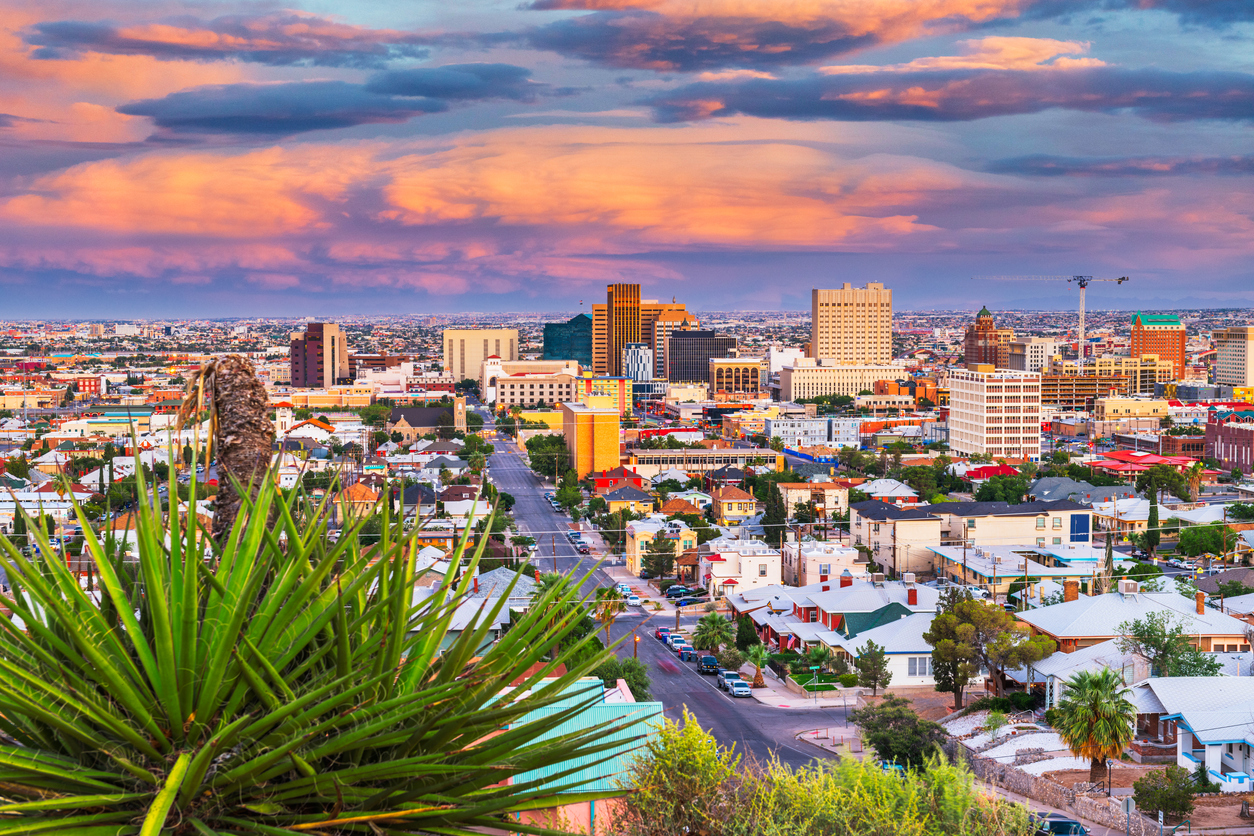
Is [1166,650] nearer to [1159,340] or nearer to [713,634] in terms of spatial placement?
[713,634]

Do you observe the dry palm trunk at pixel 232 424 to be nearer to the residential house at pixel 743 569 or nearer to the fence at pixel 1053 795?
the fence at pixel 1053 795

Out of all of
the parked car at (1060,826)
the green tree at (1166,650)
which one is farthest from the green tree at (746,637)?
the parked car at (1060,826)

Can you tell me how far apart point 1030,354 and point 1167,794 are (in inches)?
7182

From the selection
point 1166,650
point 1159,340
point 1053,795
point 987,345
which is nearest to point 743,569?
point 1166,650

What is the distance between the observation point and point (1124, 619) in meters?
30.7

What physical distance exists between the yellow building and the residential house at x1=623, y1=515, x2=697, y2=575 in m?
30.0

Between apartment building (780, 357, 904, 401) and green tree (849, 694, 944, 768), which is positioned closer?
green tree (849, 694, 944, 768)

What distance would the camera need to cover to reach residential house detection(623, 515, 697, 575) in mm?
49875

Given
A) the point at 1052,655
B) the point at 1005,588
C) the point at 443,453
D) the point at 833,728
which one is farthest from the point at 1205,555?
the point at 443,453

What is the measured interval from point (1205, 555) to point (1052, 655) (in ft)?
82.0

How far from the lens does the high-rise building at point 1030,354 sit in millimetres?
181000

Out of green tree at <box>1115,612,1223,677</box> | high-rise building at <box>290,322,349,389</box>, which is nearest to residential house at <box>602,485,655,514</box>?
green tree at <box>1115,612,1223,677</box>

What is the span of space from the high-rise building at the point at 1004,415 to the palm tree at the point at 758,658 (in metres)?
59.7

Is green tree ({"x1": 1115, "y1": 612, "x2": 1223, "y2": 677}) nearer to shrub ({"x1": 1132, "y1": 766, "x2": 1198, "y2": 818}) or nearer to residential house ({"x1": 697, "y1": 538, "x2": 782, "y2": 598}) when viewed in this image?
shrub ({"x1": 1132, "y1": 766, "x2": 1198, "y2": 818})
